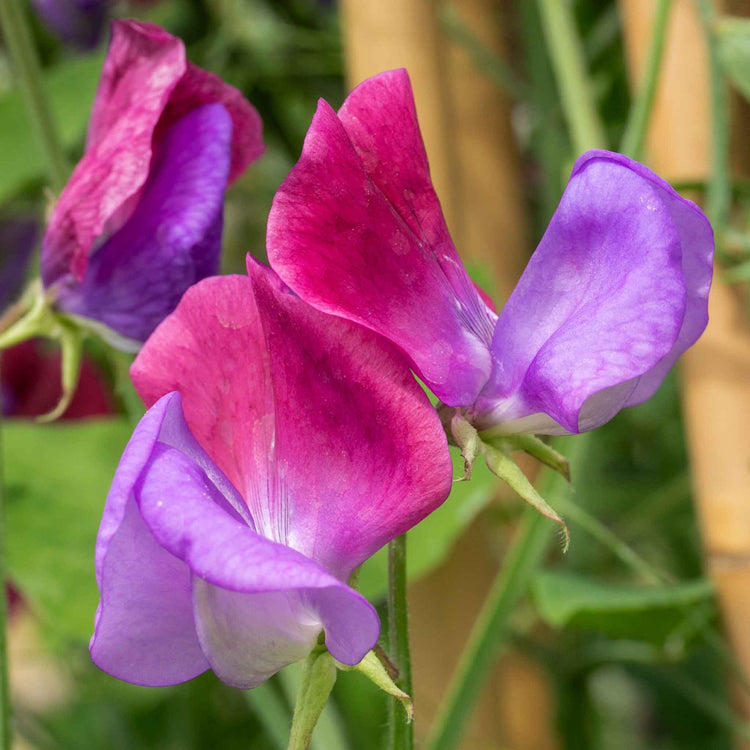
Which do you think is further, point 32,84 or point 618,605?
point 618,605

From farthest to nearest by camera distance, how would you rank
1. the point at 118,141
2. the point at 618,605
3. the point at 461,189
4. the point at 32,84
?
the point at 461,189
the point at 618,605
the point at 32,84
the point at 118,141

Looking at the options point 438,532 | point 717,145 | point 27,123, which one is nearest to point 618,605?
point 438,532

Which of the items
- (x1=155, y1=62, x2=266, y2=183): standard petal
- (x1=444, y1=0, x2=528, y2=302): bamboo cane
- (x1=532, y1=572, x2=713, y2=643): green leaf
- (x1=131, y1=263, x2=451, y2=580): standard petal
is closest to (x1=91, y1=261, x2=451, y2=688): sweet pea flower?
(x1=131, y1=263, x2=451, y2=580): standard petal

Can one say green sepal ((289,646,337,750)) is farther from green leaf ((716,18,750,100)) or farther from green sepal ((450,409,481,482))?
green leaf ((716,18,750,100))

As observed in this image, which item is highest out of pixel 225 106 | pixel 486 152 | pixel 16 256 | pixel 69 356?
pixel 225 106

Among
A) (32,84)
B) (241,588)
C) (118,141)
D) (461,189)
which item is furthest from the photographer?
(461,189)

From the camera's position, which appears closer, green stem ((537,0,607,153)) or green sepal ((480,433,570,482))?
green sepal ((480,433,570,482))

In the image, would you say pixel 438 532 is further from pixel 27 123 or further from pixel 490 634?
pixel 27 123
